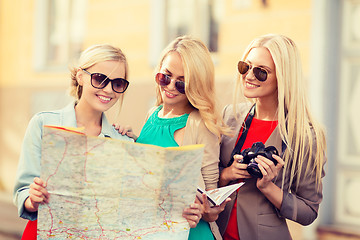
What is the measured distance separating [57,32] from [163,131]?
7.40m

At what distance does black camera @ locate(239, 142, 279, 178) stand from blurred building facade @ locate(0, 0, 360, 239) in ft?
2.49

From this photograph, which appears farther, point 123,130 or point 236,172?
point 123,130

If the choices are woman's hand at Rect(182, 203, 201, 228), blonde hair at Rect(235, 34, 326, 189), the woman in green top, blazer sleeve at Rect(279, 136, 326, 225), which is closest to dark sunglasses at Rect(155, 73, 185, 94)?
the woman in green top

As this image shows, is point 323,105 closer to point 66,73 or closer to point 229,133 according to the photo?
point 229,133

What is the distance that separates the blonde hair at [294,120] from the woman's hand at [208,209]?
32 centimetres

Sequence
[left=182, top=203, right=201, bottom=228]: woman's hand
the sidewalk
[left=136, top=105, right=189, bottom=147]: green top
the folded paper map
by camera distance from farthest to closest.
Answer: the sidewalk
[left=136, top=105, right=189, bottom=147]: green top
[left=182, top=203, right=201, bottom=228]: woman's hand
the folded paper map

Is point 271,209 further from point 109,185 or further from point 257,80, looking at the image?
point 109,185

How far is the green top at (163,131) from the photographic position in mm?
2379

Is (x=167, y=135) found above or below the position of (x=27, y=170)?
above

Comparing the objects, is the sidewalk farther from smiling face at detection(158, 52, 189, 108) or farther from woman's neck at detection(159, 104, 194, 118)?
smiling face at detection(158, 52, 189, 108)

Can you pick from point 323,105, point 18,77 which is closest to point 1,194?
point 18,77

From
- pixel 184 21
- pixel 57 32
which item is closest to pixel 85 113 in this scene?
pixel 184 21

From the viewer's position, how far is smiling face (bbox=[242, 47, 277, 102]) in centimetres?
239

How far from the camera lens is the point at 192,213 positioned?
81.6 inches
